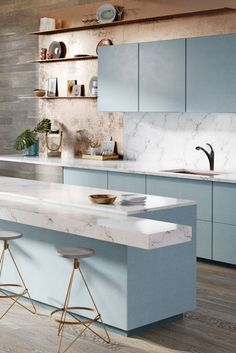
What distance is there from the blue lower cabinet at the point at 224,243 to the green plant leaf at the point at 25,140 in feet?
9.83

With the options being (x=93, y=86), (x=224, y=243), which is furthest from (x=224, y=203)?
(x=93, y=86)

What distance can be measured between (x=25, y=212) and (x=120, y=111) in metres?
3.05

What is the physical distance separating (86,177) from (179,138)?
106 centimetres

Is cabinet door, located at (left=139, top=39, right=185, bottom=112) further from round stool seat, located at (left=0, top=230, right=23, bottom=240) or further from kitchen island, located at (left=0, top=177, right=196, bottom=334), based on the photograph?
round stool seat, located at (left=0, top=230, right=23, bottom=240)

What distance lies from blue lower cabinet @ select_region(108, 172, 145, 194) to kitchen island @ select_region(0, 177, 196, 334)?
5.71 feet

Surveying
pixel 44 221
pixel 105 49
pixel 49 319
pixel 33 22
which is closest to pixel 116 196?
pixel 44 221

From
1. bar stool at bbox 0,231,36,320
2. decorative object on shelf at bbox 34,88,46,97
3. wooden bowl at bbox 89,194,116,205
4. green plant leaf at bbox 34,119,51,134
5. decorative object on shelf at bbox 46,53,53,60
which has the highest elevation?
decorative object on shelf at bbox 46,53,53,60

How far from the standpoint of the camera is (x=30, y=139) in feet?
27.9

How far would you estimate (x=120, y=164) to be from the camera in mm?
7402

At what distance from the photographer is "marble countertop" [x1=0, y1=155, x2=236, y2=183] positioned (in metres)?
6.35

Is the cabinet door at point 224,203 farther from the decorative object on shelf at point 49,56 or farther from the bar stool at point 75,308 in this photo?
the decorative object on shelf at point 49,56

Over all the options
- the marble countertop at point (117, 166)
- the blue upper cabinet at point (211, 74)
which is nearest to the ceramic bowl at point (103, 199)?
the marble countertop at point (117, 166)

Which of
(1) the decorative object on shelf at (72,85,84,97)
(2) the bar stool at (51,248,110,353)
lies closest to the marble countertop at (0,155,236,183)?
(1) the decorative object on shelf at (72,85,84,97)

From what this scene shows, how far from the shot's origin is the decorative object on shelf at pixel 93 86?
7.90 meters
